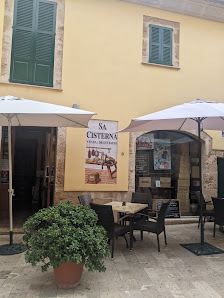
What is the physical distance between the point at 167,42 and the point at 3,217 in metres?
6.55

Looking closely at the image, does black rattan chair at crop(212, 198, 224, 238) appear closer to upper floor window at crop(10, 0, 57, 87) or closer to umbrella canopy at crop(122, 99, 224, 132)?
umbrella canopy at crop(122, 99, 224, 132)

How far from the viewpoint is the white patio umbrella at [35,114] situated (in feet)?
12.0

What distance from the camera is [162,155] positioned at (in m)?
7.30

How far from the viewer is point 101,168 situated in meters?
6.39

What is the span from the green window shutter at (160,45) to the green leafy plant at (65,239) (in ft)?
17.8

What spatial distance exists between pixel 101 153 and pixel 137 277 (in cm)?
354

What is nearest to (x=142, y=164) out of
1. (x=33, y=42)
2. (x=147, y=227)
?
(x=147, y=227)

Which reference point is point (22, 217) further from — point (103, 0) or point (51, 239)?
point (103, 0)

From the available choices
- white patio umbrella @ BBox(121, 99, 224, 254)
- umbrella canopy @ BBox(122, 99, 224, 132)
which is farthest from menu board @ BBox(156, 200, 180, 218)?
umbrella canopy @ BBox(122, 99, 224, 132)

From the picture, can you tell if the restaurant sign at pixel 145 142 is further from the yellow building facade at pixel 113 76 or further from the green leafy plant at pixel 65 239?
the green leafy plant at pixel 65 239

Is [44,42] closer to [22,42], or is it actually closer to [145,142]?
[22,42]

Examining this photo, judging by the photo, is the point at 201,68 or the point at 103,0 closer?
the point at 103,0

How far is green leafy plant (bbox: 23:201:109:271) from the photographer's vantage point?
2.75 meters

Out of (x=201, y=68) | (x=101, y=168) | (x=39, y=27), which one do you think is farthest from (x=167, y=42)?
(x=101, y=168)
